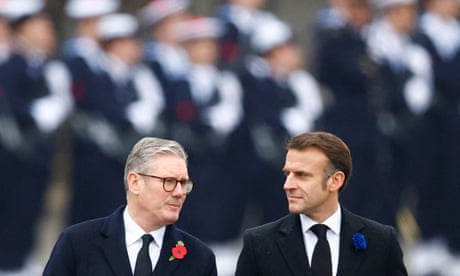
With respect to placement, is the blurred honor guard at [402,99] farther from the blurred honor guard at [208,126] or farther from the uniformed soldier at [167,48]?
the uniformed soldier at [167,48]

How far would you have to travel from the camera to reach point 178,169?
760 centimetres

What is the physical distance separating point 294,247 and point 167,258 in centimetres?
54

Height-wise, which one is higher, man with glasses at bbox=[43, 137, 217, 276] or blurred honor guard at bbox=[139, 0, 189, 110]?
blurred honor guard at bbox=[139, 0, 189, 110]

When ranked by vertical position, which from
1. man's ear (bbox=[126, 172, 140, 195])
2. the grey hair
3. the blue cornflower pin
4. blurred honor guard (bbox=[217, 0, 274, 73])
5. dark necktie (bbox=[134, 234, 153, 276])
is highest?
blurred honor guard (bbox=[217, 0, 274, 73])

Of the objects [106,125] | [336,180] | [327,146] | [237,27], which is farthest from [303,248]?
[237,27]

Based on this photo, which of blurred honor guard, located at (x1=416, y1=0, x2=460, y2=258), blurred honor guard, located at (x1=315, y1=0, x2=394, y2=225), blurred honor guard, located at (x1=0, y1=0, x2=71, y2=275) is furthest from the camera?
blurred honor guard, located at (x1=416, y1=0, x2=460, y2=258)

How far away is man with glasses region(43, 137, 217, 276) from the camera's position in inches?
297

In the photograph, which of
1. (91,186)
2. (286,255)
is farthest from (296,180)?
(91,186)

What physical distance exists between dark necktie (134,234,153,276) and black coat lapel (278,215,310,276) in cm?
56

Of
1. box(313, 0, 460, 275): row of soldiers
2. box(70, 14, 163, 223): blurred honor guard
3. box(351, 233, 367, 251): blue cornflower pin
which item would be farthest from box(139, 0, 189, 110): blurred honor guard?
box(351, 233, 367, 251): blue cornflower pin

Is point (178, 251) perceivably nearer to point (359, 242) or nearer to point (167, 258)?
point (167, 258)

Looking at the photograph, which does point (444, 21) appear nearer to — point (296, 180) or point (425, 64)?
point (425, 64)

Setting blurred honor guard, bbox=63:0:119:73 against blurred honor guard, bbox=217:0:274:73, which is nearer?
blurred honor guard, bbox=63:0:119:73

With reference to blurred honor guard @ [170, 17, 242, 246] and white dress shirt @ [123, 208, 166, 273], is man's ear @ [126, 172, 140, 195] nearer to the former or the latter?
white dress shirt @ [123, 208, 166, 273]
